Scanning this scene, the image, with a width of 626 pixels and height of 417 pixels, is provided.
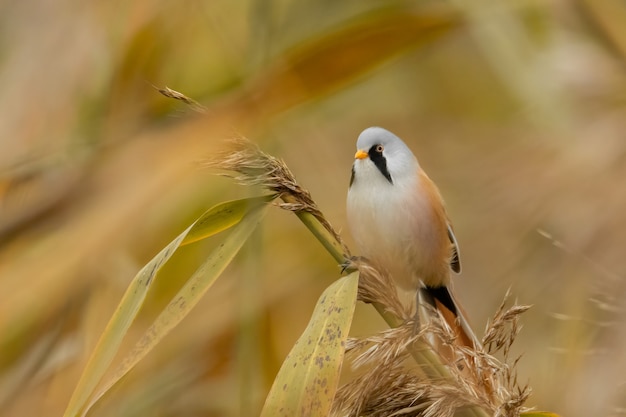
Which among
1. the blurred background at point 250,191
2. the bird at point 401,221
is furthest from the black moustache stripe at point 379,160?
the blurred background at point 250,191

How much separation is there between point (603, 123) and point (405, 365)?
56 centimetres

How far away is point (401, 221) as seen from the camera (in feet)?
4.53

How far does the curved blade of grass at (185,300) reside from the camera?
863mm

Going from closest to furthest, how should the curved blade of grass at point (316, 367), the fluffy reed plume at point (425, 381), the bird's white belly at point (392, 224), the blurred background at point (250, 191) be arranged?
1. the curved blade of grass at point (316, 367)
2. the fluffy reed plume at point (425, 381)
3. the blurred background at point (250, 191)
4. the bird's white belly at point (392, 224)

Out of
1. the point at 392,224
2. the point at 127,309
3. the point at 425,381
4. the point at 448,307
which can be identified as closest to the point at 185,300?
the point at 127,309

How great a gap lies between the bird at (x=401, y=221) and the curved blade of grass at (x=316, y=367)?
412 millimetres

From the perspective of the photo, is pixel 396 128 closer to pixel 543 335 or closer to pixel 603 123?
pixel 543 335

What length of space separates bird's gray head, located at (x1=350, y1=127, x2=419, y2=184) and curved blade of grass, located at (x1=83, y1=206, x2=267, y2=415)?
1.44 ft

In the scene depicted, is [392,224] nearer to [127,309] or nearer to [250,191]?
[250,191]

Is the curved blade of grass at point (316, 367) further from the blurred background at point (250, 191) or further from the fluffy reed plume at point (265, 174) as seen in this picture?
the blurred background at point (250, 191)

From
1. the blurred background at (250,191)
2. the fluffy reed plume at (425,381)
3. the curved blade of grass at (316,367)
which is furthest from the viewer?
the blurred background at (250,191)

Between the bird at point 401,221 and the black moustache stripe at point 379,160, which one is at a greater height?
the black moustache stripe at point 379,160

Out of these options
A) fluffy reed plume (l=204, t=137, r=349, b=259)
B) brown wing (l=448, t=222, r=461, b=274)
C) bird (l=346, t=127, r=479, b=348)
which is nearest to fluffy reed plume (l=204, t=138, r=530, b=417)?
fluffy reed plume (l=204, t=137, r=349, b=259)

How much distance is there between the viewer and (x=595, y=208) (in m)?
1.11
